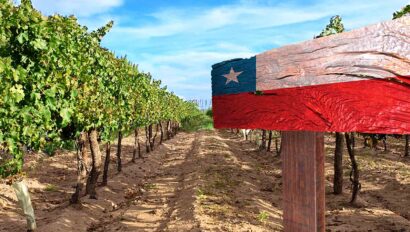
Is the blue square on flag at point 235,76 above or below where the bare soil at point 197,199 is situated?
above

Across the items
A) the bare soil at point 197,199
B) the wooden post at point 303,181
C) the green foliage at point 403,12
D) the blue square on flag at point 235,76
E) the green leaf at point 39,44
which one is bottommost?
the bare soil at point 197,199

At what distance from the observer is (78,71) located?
10984 millimetres

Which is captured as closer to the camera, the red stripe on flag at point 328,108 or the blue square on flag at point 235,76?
the red stripe on flag at point 328,108

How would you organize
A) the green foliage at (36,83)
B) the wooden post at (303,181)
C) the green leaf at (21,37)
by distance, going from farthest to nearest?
1. the green leaf at (21,37)
2. the green foliage at (36,83)
3. the wooden post at (303,181)

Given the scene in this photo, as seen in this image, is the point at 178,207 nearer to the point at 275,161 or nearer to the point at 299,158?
the point at 299,158

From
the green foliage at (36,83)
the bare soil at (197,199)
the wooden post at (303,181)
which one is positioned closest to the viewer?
the wooden post at (303,181)

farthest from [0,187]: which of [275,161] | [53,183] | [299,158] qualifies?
[299,158]

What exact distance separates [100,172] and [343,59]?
1426 cm

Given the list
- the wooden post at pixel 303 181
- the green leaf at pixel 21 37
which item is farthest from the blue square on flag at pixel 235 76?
the green leaf at pixel 21 37

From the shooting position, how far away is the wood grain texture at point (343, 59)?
1624 mm

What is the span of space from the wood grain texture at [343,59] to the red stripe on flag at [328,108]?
0.14ft

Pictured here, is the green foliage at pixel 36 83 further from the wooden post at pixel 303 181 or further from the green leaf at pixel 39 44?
the wooden post at pixel 303 181

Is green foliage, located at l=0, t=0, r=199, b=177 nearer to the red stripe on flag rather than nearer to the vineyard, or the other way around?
the vineyard

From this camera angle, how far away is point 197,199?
42.5ft
